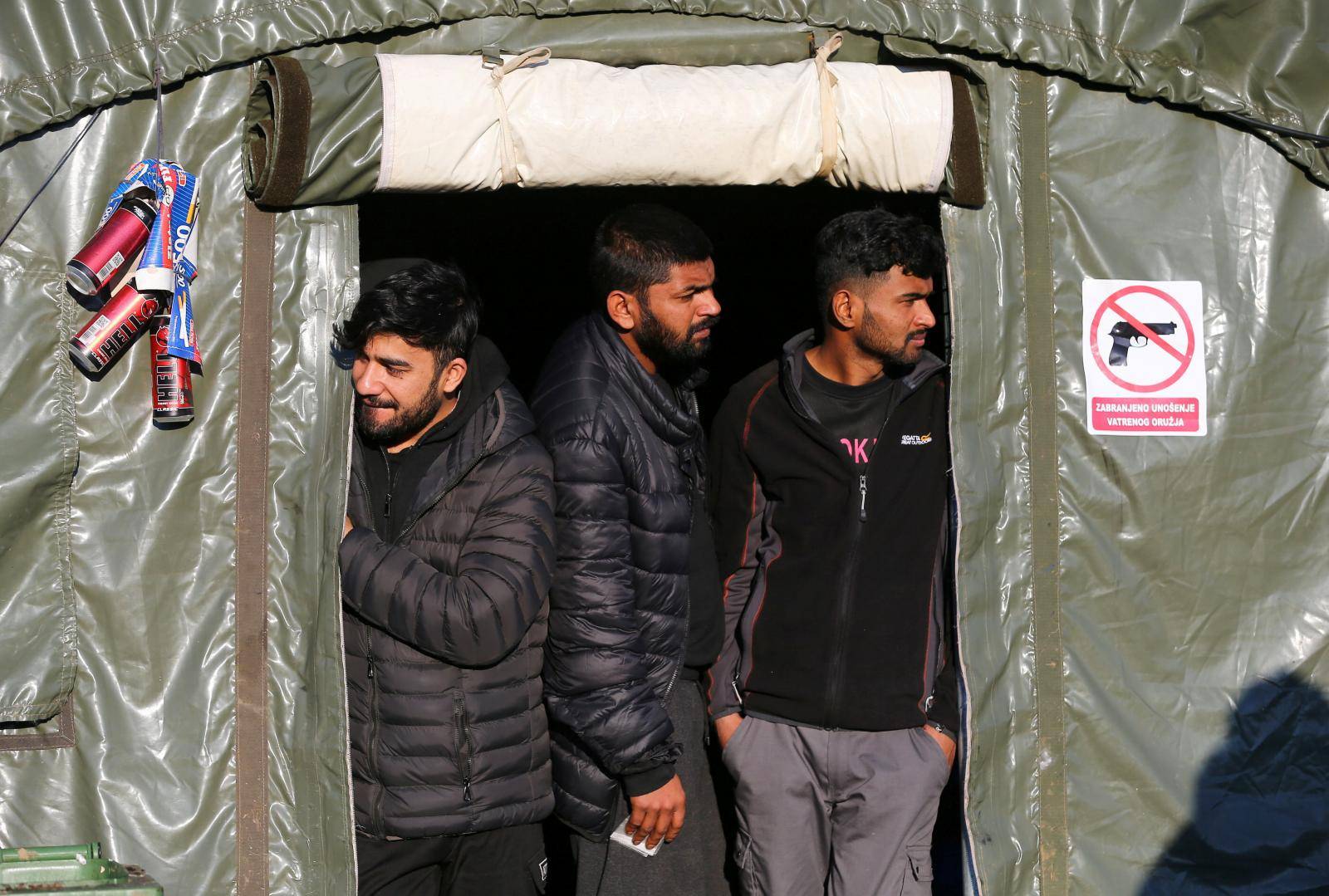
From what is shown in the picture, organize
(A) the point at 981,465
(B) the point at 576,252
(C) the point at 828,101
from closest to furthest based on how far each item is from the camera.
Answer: (C) the point at 828,101 < (A) the point at 981,465 < (B) the point at 576,252

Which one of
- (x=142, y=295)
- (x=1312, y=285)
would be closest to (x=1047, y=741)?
(x=1312, y=285)

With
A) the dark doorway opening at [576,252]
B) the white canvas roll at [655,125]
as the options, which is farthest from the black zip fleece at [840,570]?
the dark doorway opening at [576,252]

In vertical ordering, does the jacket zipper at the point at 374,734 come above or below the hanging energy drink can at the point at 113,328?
below

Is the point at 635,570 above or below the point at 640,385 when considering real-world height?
below

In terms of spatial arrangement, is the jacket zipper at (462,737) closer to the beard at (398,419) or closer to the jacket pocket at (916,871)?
the beard at (398,419)

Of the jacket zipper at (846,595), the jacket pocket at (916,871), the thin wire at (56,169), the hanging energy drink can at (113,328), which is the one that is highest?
the thin wire at (56,169)

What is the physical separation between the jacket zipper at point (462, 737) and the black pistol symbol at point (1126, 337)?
1.80m

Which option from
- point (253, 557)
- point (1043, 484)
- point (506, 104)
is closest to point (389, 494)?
point (253, 557)

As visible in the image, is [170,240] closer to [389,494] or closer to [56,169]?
[56,169]

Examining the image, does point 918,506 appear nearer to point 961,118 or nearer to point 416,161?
point 961,118

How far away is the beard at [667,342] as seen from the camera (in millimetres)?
3615

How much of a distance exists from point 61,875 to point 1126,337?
2706 millimetres

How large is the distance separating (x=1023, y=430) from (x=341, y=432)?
167 cm

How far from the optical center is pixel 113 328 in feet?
10.3
